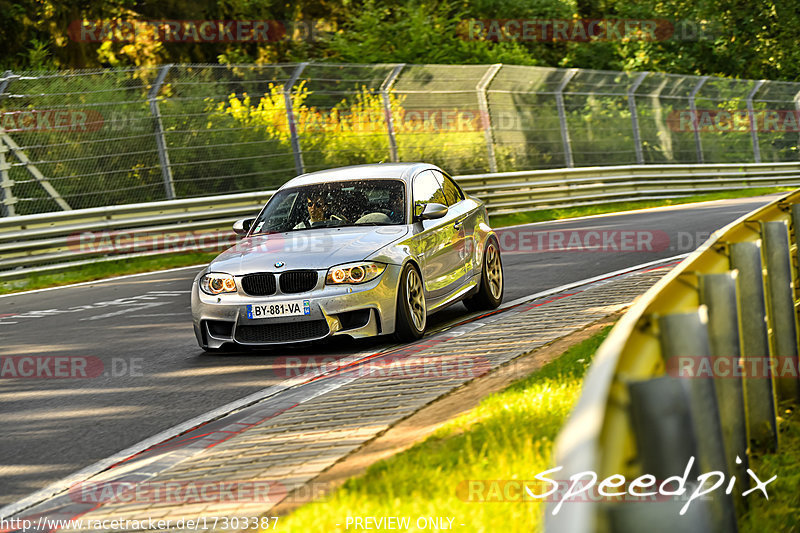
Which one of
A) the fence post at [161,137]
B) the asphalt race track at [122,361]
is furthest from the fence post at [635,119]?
the fence post at [161,137]

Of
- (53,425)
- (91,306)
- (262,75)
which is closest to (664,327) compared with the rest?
(53,425)

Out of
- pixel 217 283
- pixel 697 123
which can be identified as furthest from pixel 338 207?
pixel 697 123

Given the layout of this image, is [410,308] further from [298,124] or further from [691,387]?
[298,124]

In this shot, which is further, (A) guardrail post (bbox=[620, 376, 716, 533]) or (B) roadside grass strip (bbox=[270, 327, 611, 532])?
(B) roadside grass strip (bbox=[270, 327, 611, 532])

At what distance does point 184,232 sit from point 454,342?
1060cm

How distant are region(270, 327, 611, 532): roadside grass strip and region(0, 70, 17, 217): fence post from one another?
1317 cm

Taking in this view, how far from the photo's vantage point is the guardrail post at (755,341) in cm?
533

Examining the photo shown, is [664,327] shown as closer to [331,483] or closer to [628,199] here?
[331,483]

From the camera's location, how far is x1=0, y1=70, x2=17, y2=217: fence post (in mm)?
17734

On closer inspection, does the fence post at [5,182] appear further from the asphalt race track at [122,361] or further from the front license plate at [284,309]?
the front license plate at [284,309]

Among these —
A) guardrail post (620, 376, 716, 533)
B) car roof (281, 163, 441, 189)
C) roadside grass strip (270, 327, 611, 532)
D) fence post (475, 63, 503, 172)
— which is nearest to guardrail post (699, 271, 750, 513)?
roadside grass strip (270, 327, 611, 532)

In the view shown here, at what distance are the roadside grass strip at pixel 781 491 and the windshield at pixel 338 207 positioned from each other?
5.27m

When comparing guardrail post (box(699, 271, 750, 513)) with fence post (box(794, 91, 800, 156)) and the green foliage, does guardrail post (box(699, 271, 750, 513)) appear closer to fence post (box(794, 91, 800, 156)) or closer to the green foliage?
the green foliage

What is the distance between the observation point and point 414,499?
192 inches
